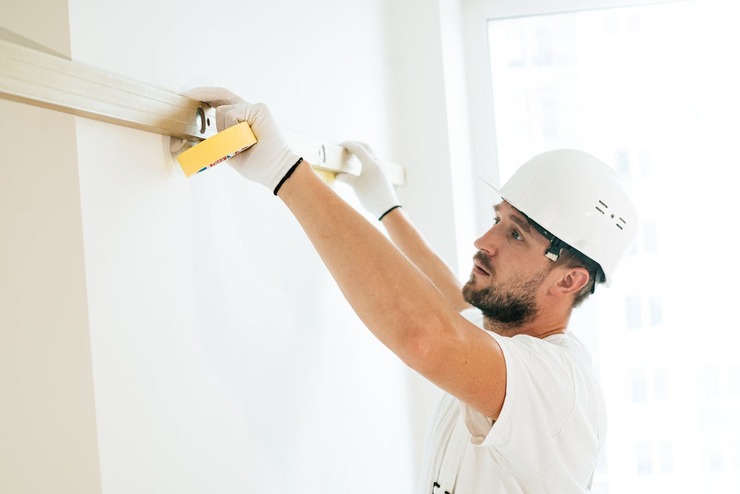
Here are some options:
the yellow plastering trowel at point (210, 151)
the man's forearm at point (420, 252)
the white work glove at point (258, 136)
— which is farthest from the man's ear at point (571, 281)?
the yellow plastering trowel at point (210, 151)

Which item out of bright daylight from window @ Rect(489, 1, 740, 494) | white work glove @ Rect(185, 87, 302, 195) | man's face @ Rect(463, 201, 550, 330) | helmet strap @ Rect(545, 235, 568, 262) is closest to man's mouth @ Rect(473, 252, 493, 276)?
man's face @ Rect(463, 201, 550, 330)

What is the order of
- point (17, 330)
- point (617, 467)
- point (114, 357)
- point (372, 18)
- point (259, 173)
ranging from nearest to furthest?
point (17, 330), point (114, 357), point (259, 173), point (372, 18), point (617, 467)

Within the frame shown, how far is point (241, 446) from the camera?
1.32 m

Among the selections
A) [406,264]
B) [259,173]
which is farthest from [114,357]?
[406,264]

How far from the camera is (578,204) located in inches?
61.6

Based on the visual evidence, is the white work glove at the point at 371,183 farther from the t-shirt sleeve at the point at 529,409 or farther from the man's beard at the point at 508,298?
the t-shirt sleeve at the point at 529,409

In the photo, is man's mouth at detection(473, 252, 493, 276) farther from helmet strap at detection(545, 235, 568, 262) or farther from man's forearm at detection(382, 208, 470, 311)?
man's forearm at detection(382, 208, 470, 311)

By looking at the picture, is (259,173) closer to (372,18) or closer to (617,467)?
(372,18)

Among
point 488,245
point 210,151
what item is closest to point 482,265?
point 488,245

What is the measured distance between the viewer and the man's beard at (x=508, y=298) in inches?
61.7

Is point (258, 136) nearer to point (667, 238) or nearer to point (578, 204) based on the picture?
point (578, 204)

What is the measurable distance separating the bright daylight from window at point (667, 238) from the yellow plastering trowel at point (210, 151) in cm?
197

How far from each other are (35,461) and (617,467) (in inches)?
94.3

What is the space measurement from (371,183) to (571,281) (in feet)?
1.95
